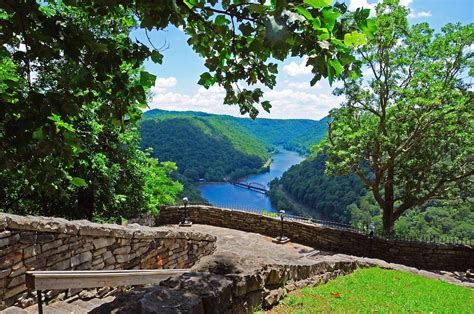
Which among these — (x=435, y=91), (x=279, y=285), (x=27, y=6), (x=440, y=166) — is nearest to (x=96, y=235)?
(x=279, y=285)

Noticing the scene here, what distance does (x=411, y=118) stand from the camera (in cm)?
1384

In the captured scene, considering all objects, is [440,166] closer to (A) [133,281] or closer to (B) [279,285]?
(B) [279,285]

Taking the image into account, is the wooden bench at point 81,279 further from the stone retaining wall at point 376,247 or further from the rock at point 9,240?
the stone retaining wall at point 376,247

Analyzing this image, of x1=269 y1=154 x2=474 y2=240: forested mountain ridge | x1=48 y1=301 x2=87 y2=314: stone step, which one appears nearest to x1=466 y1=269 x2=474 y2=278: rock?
x1=269 y1=154 x2=474 y2=240: forested mountain ridge

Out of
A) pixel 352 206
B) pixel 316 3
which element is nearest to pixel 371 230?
pixel 316 3

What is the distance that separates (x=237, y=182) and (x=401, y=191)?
73753 mm

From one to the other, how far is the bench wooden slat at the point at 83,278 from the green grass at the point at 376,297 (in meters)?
1.58

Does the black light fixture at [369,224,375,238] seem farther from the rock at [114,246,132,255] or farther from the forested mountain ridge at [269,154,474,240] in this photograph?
the rock at [114,246,132,255]

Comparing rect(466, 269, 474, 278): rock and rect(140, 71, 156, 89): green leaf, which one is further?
rect(466, 269, 474, 278): rock

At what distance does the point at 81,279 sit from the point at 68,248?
6.81 feet

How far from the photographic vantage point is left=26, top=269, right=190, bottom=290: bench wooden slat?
282 cm

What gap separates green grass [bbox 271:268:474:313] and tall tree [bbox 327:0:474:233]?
6.96m

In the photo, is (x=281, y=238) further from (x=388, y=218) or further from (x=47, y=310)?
(x=47, y=310)

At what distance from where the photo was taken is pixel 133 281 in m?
3.81
